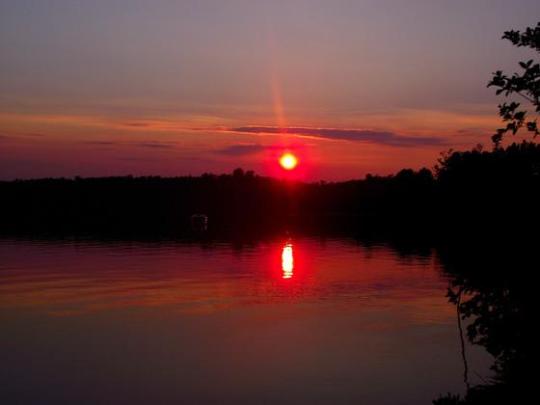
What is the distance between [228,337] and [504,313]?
2039cm

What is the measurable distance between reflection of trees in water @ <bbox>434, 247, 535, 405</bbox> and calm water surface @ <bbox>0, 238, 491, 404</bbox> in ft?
36.0

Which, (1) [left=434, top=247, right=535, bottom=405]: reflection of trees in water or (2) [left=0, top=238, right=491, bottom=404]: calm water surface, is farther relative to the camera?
(2) [left=0, top=238, right=491, bottom=404]: calm water surface

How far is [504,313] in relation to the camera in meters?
11.3

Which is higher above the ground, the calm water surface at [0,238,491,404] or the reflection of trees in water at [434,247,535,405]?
the reflection of trees in water at [434,247,535,405]

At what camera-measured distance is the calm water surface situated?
23.1 m

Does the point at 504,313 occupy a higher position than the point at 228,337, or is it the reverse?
the point at 504,313

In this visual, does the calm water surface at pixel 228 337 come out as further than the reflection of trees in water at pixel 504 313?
Yes

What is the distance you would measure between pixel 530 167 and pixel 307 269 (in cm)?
4788

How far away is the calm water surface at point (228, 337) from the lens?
75.8ft

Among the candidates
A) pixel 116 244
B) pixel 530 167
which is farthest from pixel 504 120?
pixel 116 244

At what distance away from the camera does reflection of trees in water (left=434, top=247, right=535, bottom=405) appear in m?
11.0

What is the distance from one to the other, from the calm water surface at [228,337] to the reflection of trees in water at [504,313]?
11.0m

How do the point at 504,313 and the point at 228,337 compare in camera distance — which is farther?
the point at 228,337

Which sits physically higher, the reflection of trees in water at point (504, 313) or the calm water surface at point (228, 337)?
the reflection of trees in water at point (504, 313)
